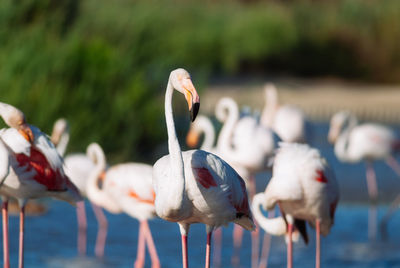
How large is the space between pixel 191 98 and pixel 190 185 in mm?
580

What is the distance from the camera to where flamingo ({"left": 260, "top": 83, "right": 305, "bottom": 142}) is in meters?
10.3

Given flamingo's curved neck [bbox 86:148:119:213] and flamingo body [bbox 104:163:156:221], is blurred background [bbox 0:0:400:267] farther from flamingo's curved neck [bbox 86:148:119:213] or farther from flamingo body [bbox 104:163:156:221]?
flamingo body [bbox 104:163:156:221]

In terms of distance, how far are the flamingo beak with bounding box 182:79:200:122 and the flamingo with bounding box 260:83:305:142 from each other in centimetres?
575

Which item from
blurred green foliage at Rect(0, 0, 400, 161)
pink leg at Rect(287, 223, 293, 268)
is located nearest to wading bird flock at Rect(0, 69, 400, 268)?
pink leg at Rect(287, 223, 293, 268)

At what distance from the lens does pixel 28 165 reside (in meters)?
5.49

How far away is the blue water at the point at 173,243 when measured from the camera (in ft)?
25.2

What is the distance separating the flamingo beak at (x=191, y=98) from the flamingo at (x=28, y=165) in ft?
4.19

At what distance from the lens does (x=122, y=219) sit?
9.80 meters

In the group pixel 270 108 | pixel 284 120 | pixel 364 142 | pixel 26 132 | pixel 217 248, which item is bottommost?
pixel 217 248

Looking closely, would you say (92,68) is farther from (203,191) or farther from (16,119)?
(203,191)

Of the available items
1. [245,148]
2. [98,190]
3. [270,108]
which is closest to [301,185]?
[245,148]

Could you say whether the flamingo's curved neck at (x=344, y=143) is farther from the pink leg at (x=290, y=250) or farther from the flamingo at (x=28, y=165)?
the flamingo at (x=28, y=165)

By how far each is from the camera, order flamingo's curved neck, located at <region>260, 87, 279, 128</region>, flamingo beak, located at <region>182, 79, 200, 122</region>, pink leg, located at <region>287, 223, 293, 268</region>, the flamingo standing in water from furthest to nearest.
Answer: flamingo's curved neck, located at <region>260, 87, 279, 128</region>
the flamingo standing in water
pink leg, located at <region>287, 223, 293, 268</region>
flamingo beak, located at <region>182, 79, 200, 122</region>

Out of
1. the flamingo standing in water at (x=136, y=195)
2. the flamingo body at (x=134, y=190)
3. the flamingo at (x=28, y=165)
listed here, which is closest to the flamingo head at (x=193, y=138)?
the flamingo standing in water at (x=136, y=195)
